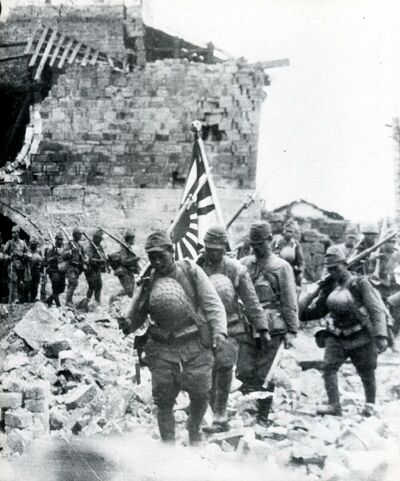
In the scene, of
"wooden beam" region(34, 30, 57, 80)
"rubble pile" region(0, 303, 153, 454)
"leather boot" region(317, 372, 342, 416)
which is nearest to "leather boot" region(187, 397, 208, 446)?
"rubble pile" region(0, 303, 153, 454)

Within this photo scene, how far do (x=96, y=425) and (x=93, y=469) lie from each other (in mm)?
718

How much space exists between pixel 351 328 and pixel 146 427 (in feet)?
7.17

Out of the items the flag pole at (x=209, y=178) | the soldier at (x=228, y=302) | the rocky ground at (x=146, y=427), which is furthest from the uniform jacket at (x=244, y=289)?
the flag pole at (x=209, y=178)

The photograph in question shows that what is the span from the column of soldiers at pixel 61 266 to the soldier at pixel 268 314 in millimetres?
5983

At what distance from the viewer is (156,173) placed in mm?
14086

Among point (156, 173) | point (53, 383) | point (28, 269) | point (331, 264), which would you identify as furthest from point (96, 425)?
point (156, 173)

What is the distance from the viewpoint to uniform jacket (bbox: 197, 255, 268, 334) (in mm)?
5715

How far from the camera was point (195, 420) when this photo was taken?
5.06 m

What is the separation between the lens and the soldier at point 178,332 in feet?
16.0

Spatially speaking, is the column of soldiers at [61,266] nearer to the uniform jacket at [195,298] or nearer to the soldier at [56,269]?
the soldier at [56,269]

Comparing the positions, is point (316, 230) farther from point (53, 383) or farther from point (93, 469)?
point (93, 469)

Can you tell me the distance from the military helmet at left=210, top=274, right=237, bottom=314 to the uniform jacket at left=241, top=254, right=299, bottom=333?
44cm

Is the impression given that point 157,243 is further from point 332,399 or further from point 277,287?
point 332,399

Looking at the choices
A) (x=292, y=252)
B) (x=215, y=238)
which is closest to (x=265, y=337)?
(x=215, y=238)
